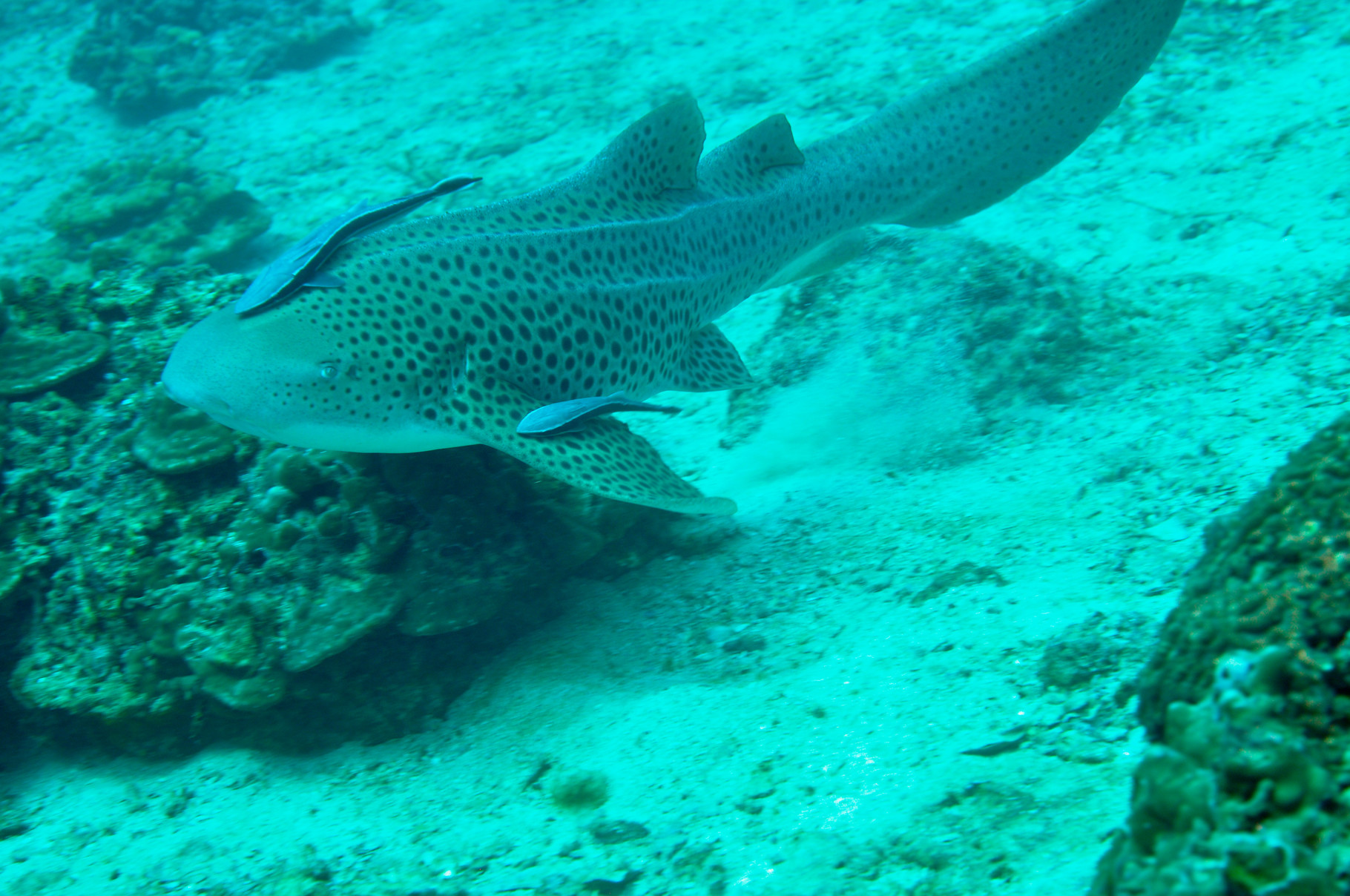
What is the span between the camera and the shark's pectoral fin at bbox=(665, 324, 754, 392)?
4.09 metres

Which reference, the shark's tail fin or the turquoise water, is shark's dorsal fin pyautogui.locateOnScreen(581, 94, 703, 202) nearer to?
the shark's tail fin

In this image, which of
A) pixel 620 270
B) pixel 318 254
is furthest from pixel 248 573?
pixel 620 270

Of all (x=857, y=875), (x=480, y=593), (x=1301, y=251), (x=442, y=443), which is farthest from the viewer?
(x=1301, y=251)

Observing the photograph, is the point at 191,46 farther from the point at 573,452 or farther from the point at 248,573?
the point at 573,452

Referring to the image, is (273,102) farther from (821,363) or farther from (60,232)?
(821,363)

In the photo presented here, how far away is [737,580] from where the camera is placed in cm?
377

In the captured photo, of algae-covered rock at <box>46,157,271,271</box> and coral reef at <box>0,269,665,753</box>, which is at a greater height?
algae-covered rock at <box>46,157,271,271</box>

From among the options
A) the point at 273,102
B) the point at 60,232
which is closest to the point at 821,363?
the point at 60,232

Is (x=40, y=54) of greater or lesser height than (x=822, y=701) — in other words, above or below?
above

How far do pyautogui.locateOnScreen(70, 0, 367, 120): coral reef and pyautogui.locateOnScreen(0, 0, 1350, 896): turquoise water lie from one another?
9.86 m

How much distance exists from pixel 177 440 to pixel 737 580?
2798 millimetres

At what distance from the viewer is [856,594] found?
3.38 metres

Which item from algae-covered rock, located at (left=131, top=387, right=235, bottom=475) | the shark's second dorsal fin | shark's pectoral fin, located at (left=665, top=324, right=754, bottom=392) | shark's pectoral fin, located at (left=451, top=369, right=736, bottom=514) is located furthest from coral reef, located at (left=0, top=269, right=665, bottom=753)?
the shark's second dorsal fin

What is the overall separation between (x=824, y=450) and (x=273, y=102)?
35.9 feet
